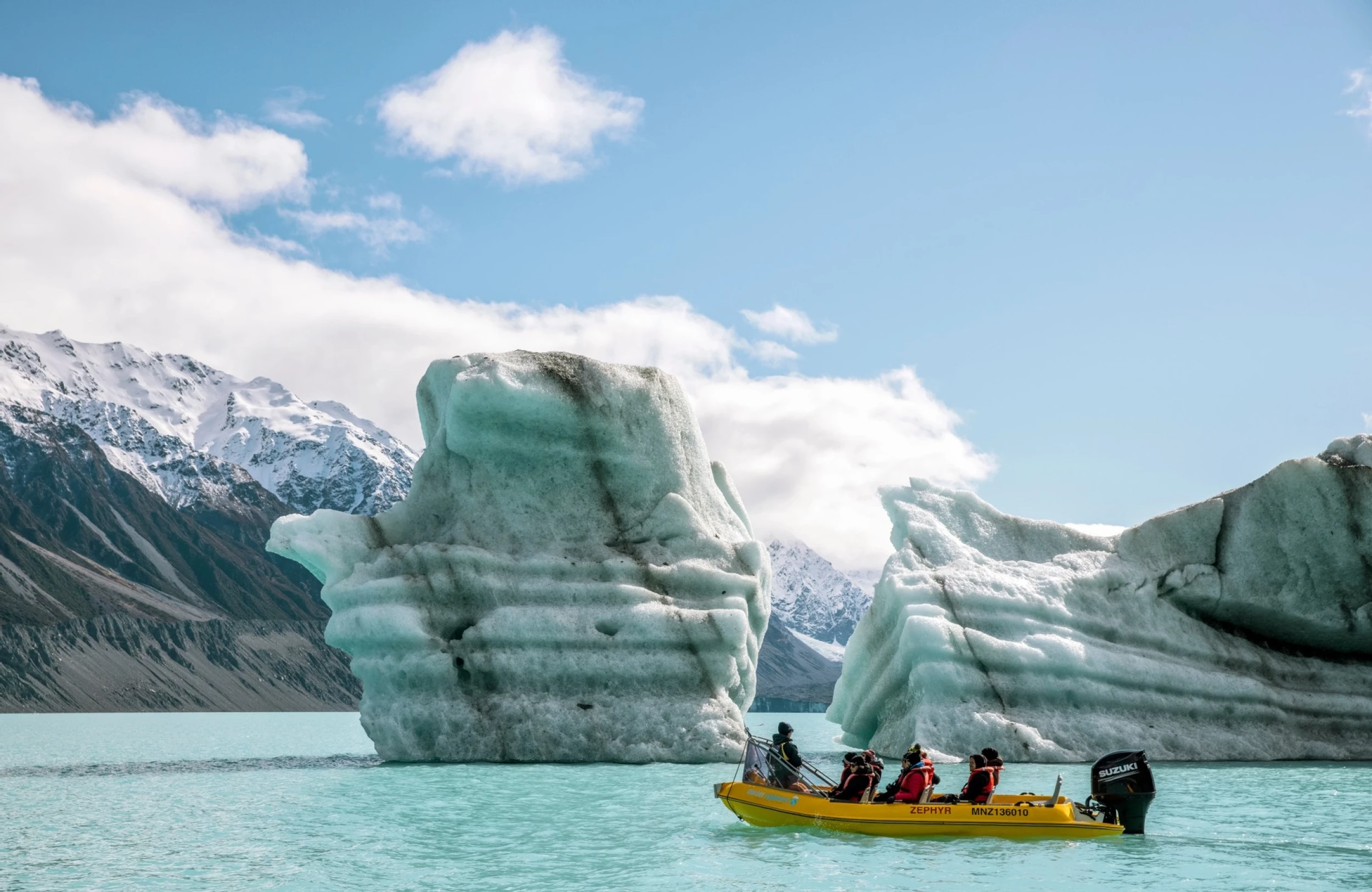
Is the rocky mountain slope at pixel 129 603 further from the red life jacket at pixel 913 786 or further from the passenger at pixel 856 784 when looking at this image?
the red life jacket at pixel 913 786

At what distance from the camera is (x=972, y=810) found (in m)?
15.9

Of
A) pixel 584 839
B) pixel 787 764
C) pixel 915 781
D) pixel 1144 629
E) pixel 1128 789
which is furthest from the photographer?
pixel 1144 629

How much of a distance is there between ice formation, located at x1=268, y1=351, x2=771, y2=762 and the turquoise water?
1.03 metres

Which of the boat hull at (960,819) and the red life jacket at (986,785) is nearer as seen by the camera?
the boat hull at (960,819)

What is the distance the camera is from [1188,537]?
2883cm

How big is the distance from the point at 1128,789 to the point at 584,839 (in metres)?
7.02

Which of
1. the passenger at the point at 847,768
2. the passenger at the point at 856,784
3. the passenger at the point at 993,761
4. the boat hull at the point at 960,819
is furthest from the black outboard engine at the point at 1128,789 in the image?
the passenger at the point at 847,768

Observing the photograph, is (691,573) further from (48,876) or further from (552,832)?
(48,876)

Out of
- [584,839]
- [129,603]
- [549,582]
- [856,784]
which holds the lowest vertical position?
[584,839]

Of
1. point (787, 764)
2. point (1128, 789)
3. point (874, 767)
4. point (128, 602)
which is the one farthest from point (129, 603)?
point (1128, 789)

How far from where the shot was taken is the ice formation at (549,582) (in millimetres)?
25562

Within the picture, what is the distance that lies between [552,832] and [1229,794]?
1117 centimetres

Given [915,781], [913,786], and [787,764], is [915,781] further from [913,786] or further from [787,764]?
[787,764]

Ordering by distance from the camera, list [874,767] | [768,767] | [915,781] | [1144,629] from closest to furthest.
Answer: [915,781] < [874,767] < [768,767] < [1144,629]
